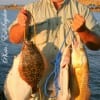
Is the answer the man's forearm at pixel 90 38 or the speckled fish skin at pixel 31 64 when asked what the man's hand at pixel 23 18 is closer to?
the speckled fish skin at pixel 31 64

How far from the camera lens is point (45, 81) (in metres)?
5.80

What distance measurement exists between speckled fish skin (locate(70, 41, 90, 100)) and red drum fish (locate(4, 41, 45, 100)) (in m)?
0.44

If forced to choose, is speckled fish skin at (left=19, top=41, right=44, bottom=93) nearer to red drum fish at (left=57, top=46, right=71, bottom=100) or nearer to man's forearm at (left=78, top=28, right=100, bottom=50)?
red drum fish at (left=57, top=46, right=71, bottom=100)

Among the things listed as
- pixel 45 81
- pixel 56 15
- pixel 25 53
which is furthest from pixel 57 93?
pixel 56 15

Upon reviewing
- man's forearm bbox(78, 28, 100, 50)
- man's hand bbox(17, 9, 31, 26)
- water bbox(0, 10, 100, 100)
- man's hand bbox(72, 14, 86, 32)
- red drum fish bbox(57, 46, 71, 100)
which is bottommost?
water bbox(0, 10, 100, 100)

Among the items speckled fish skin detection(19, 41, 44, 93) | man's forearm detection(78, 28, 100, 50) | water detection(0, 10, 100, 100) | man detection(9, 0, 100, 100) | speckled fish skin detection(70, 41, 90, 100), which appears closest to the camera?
speckled fish skin detection(70, 41, 90, 100)

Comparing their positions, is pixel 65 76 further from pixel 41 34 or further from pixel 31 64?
pixel 41 34

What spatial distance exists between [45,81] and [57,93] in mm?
299

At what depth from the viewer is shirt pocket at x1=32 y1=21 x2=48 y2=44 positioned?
593cm

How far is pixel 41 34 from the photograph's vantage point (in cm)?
595

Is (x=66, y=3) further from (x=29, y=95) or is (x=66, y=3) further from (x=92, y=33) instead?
(x=29, y=95)

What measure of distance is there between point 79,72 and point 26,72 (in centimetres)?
68

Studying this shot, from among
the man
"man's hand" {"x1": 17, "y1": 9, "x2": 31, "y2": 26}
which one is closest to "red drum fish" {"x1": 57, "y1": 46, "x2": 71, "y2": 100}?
the man

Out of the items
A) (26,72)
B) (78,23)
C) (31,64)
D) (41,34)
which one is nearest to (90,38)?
(78,23)
